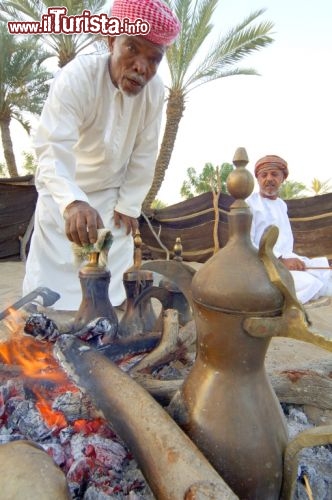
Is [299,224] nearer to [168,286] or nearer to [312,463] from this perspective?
[168,286]

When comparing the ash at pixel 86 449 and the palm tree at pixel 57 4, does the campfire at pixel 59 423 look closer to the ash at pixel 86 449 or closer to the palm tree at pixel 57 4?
the ash at pixel 86 449

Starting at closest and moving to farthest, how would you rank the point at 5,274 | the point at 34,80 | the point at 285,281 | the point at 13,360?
the point at 285,281, the point at 13,360, the point at 5,274, the point at 34,80

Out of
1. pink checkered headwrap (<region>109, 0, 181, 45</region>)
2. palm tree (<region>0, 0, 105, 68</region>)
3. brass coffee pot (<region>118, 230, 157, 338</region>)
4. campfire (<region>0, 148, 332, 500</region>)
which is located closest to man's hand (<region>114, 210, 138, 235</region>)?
pink checkered headwrap (<region>109, 0, 181, 45</region>)

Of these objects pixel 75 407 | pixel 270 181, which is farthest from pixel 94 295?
pixel 270 181

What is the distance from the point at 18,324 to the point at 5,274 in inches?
201

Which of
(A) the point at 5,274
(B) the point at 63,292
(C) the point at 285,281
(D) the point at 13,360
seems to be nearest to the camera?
(C) the point at 285,281

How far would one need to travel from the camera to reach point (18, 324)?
4.40 feet

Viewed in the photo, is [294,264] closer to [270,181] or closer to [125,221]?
[270,181]

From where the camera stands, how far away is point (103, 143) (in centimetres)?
277

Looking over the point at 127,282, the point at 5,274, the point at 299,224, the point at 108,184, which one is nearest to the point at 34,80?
the point at 5,274

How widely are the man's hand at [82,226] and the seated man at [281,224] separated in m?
2.93

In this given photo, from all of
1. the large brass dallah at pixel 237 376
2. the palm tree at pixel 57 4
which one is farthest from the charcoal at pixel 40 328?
the palm tree at pixel 57 4

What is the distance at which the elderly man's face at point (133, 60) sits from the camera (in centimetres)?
218

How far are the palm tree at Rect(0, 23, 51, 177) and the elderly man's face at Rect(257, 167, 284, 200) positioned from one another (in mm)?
9208
